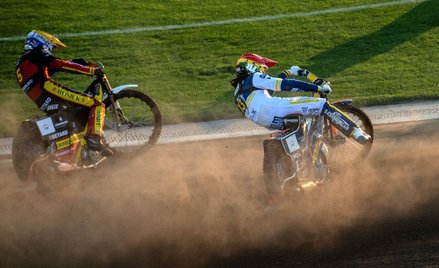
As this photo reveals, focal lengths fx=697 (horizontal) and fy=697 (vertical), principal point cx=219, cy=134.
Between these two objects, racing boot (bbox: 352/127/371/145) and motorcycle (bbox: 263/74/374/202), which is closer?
motorcycle (bbox: 263/74/374/202)

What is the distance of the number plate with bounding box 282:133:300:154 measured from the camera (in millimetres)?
9055

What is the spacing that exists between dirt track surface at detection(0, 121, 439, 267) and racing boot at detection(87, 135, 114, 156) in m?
0.62

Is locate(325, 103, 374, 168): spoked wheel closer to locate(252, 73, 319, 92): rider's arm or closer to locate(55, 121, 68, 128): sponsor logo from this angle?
locate(252, 73, 319, 92): rider's arm

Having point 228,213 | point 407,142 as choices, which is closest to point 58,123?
point 228,213

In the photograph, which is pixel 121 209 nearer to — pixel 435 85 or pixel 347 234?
pixel 347 234

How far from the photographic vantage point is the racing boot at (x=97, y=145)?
10609 millimetres

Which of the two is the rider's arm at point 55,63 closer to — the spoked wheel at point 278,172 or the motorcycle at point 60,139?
the motorcycle at point 60,139

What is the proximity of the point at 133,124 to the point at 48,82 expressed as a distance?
169cm

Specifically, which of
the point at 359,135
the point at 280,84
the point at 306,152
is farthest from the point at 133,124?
the point at 359,135

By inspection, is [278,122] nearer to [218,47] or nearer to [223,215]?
[223,215]

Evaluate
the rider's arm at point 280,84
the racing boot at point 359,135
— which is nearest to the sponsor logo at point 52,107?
the rider's arm at point 280,84

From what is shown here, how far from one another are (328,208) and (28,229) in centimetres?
412

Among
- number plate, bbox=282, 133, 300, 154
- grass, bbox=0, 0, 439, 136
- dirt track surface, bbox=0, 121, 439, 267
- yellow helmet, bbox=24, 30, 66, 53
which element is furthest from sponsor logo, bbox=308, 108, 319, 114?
yellow helmet, bbox=24, 30, 66, 53

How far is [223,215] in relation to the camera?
31.3 feet
